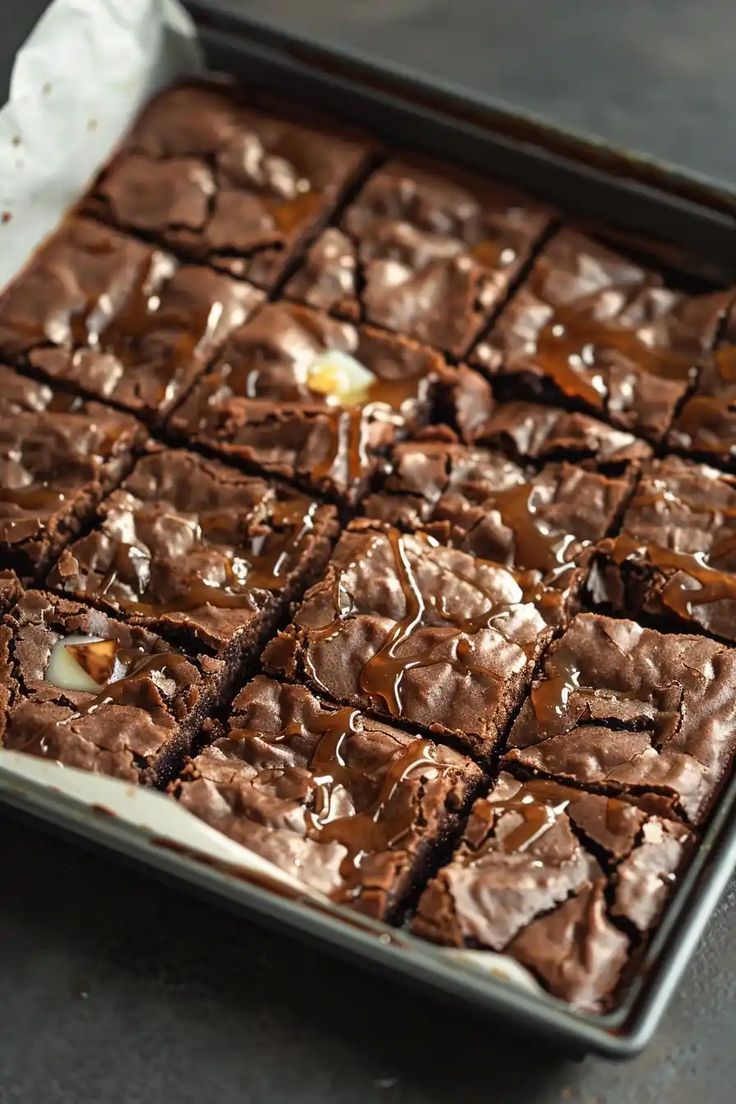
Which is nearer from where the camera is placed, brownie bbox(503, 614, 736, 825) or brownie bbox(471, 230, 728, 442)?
brownie bbox(503, 614, 736, 825)

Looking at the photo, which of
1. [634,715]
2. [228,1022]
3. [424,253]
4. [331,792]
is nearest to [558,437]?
[424,253]

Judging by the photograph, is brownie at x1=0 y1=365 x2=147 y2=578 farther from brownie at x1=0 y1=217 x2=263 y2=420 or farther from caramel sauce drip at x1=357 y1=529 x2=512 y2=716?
caramel sauce drip at x1=357 y1=529 x2=512 y2=716

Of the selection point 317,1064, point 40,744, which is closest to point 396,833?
point 317,1064

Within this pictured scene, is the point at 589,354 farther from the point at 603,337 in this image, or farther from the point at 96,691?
the point at 96,691

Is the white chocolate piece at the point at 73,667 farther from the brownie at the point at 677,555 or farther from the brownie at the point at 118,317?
the brownie at the point at 677,555

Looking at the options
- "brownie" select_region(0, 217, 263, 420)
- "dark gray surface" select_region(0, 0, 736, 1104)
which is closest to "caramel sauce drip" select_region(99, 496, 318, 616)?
"brownie" select_region(0, 217, 263, 420)

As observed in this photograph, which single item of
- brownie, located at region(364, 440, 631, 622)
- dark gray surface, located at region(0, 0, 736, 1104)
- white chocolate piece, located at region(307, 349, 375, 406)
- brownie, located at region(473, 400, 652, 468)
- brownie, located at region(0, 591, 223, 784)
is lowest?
dark gray surface, located at region(0, 0, 736, 1104)
